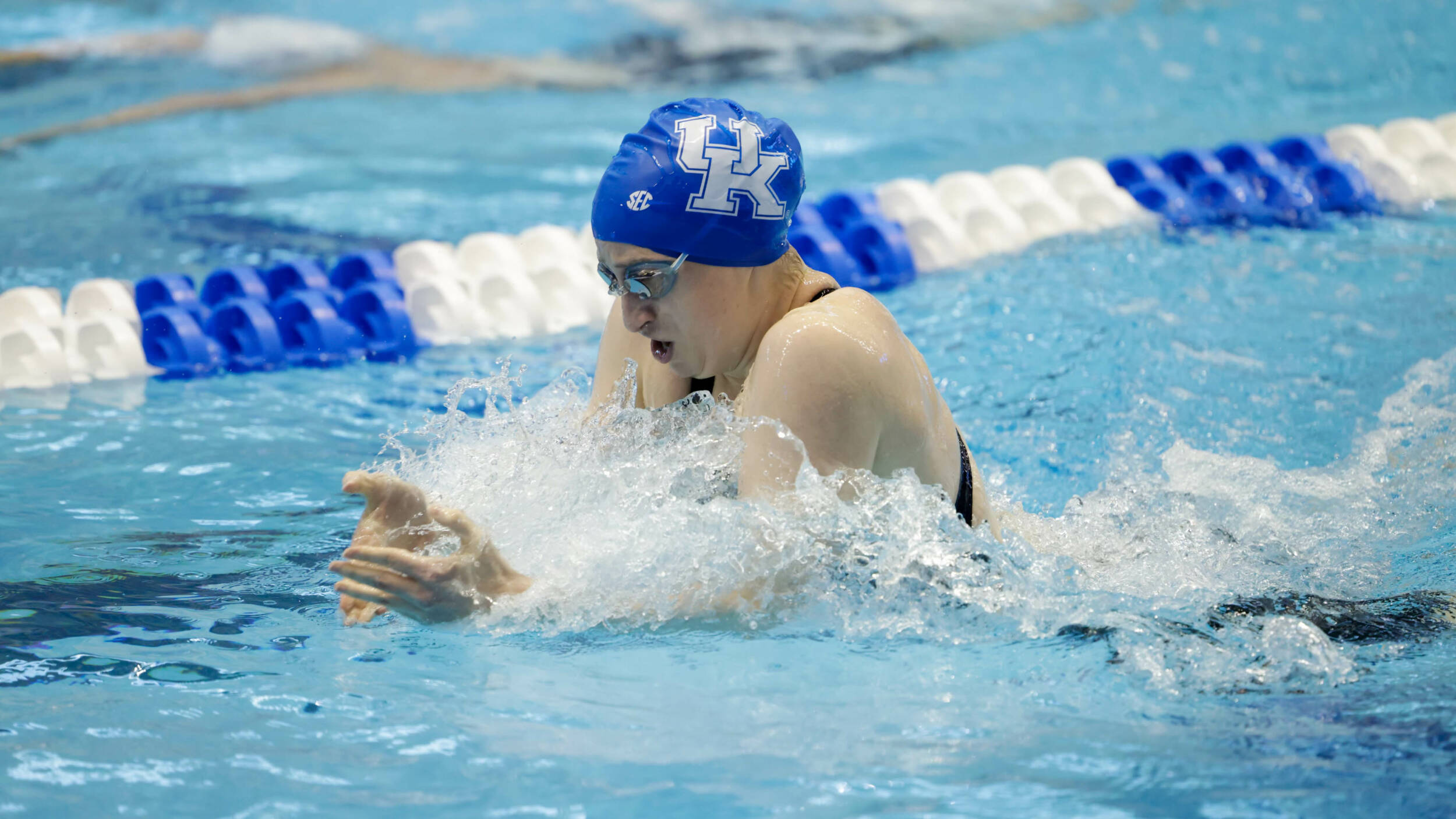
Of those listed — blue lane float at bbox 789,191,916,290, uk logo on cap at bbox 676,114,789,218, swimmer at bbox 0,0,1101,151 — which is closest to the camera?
uk logo on cap at bbox 676,114,789,218

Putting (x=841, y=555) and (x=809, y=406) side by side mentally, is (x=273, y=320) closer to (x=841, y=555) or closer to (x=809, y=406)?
(x=841, y=555)

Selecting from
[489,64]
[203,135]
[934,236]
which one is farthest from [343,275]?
[489,64]

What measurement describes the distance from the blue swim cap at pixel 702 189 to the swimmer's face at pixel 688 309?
2 cm

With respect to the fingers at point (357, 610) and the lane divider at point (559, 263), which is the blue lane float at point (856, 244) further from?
the fingers at point (357, 610)

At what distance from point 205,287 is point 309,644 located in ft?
12.2

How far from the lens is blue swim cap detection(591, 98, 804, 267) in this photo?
223cm

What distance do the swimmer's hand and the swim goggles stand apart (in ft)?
1.67

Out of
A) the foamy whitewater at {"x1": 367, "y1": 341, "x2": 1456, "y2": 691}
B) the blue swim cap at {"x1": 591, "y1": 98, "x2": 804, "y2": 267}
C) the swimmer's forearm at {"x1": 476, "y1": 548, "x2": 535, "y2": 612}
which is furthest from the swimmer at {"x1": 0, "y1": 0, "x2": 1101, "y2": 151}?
the swimmer's forearm at {"x1": 476, "y1": 548, "x2": 535, "y2": 612}

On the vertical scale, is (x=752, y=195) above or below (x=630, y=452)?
A: above

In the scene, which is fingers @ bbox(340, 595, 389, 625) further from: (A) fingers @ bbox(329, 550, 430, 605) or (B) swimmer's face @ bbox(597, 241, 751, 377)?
(B) swimmer's face @ bbox(597, 241, 751, 377)

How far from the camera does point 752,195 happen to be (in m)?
2.25

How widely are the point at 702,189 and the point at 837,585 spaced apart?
789 mm

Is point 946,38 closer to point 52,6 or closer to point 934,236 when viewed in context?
point 934,236

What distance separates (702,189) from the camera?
87.7 inches
